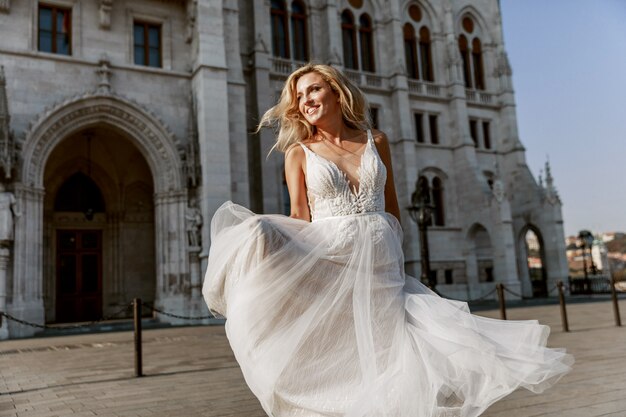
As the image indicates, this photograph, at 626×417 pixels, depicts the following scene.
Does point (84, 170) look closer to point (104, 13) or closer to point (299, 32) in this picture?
point (104, 13)

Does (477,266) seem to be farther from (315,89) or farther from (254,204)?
(315,89)

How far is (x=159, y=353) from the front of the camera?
9484mm

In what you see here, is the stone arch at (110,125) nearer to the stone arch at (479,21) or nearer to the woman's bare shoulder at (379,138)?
the woman's bare shoulder at (379,138)

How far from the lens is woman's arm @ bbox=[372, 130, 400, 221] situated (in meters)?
3.04

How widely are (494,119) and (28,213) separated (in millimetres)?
23882

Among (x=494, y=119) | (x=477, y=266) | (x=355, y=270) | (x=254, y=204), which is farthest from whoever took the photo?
(x=494, y=119)

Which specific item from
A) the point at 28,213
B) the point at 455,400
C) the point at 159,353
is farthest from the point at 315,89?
the point at 28,213

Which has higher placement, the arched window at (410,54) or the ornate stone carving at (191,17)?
the arched window at (410,54)

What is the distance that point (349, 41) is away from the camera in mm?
25938

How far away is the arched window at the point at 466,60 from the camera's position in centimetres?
2947

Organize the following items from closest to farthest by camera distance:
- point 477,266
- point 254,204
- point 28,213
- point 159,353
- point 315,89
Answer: point 315,89
point 159,353
point 28,213
point 254,204
point 477,266

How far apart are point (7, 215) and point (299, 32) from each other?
15.1 meters

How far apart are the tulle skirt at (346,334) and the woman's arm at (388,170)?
41cm

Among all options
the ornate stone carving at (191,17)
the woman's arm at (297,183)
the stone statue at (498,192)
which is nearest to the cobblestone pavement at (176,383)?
the woman's arm at (297,183)
